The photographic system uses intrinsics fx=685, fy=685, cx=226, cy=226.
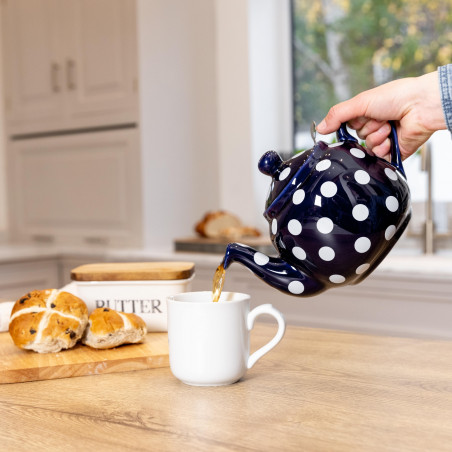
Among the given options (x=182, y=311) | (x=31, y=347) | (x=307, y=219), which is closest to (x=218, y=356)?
(x=182, y=311)

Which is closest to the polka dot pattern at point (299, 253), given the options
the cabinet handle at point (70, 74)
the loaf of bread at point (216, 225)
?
the loaf of bread at point (216, 225)

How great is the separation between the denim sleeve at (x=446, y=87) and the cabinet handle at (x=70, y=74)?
2196 millimetres

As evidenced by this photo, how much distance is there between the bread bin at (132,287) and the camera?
3.38 ft

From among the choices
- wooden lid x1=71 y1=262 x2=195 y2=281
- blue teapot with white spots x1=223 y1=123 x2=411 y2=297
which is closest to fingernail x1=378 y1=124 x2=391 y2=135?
blue teapot with white spots x1=223 y1=123 x2=411 y2=297

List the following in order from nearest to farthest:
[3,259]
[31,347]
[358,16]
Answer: [31,347]
[3,259]
[358,16]

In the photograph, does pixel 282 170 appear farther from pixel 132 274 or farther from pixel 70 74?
pixel 70 74

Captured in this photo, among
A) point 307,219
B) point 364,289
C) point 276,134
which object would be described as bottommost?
point 364,289

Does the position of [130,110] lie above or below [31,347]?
above

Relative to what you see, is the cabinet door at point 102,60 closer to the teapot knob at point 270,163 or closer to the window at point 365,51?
the window at point 365,51

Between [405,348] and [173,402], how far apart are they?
0.40 meters

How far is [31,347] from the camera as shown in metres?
0.93

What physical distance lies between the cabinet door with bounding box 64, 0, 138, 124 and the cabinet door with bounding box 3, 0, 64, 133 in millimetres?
104

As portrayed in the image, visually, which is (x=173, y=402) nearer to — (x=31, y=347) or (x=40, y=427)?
(x=40, y=427)

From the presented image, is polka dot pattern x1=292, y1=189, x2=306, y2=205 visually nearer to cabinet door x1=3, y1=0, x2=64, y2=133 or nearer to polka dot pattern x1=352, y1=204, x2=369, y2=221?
polka dot pattern x1=352, y1=204, x2=369, y2=221
